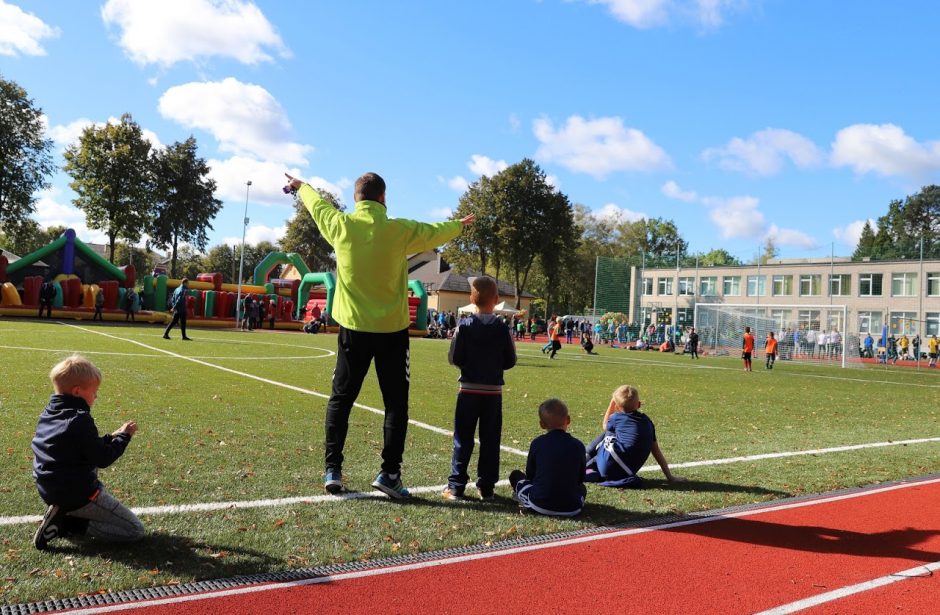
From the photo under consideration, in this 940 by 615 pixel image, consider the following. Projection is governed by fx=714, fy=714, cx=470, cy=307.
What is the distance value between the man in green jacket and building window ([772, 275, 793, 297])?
65.3 m

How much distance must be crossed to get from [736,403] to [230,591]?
456 inches

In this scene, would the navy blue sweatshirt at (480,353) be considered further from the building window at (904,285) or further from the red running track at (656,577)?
the building window at (904,285)

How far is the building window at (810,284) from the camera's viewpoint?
61812 mm

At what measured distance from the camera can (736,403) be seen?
1323 cm

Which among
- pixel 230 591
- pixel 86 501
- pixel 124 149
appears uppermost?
pixel 124 149

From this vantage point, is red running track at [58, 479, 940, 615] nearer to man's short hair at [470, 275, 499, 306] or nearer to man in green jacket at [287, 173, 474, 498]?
man in green jacket at [287, 173, 474, 498]

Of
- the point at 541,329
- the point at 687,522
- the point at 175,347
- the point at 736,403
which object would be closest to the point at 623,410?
the point at 687,522

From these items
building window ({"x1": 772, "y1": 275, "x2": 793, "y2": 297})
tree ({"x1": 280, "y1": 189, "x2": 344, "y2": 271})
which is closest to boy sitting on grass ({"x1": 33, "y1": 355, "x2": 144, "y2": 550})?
building window ({"x1": 772, "y1": 275, "x2": 793, "y2": 297})

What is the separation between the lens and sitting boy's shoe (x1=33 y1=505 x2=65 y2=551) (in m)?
3.72

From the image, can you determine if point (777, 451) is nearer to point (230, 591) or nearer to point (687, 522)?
point (687, 522)

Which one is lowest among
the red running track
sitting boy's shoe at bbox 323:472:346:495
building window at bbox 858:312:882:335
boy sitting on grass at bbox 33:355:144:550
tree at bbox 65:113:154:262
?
the red running track

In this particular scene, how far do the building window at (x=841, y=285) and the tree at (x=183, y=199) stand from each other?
5569 centimetres

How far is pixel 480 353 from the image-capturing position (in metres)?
5.35

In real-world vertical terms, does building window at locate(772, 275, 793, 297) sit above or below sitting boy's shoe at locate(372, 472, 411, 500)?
above
